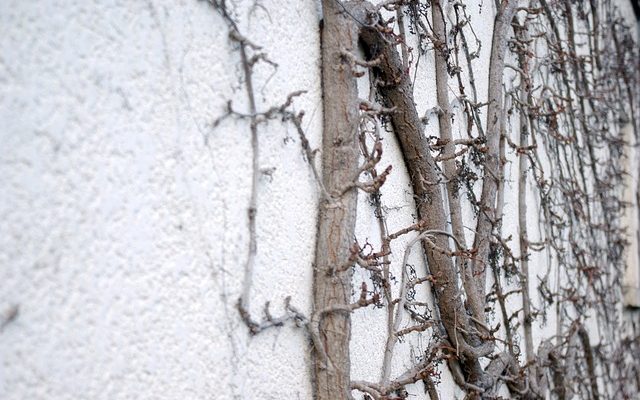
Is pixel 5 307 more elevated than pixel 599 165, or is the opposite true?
pixel 599 165

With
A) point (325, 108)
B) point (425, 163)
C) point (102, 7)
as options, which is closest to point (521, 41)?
point (425, 163)

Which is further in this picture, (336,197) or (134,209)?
(336,197)

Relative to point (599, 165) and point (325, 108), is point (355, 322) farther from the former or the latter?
point (599, 165)

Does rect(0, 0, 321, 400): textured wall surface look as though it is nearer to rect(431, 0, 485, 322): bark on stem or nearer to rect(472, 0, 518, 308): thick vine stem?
rect(431, 0, 485, 322): bark on stem

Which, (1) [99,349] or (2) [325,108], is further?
(2) [325,108]

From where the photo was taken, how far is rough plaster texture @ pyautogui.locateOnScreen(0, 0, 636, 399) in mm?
840

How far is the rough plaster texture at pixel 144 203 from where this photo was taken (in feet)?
2.76

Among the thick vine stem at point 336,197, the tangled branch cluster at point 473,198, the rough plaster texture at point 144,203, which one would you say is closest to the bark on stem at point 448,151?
the tangled branch cluster at point 473,198

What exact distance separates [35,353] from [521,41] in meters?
2.14

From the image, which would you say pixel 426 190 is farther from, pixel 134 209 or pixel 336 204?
pixel 134 209

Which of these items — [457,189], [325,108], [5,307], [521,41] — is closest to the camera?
[5,307]

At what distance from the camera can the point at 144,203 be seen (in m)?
1.00

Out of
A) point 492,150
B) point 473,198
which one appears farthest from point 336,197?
point 492,150

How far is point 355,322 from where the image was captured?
1.50 metres
